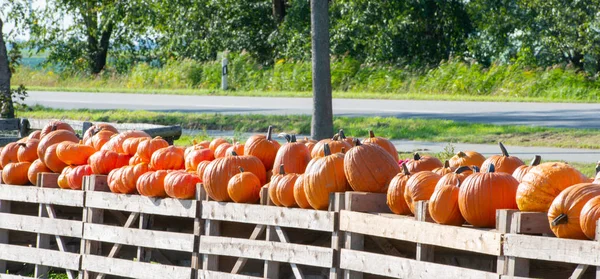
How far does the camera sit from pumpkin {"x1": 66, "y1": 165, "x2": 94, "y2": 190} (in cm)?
757

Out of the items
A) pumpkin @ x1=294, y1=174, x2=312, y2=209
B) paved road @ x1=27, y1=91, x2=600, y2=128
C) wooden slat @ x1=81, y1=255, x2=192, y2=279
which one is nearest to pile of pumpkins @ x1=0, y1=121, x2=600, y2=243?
pumpkin @ x1=294, y1=174, x2=312, y2=209

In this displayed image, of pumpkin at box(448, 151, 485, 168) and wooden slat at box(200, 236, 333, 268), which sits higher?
pumpkin at box(448, 151, 485, 168)

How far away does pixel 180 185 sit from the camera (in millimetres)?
6848

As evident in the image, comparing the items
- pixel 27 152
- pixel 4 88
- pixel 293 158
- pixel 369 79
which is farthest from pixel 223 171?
→ pixel 369 79

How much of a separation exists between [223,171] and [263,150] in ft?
2.17

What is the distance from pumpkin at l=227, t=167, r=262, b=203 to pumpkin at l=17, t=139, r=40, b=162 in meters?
2.54

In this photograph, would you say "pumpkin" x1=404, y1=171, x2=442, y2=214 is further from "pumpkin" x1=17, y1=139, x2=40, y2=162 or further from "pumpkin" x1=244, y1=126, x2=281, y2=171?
"pumpkin" x1=17, y1=139, x2=40, y2=162

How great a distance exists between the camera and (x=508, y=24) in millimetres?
29344

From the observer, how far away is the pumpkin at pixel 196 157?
292 inches

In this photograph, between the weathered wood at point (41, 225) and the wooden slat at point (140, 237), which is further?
the weathered wood at point (41, 225)

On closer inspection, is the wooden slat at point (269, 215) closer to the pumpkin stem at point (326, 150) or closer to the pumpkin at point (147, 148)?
the pumpkin stem at point (326, 150)

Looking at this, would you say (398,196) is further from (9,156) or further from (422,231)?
(9,156)

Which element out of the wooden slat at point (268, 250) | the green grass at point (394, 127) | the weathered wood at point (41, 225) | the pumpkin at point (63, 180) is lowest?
the weathered wood at point (41, 225)

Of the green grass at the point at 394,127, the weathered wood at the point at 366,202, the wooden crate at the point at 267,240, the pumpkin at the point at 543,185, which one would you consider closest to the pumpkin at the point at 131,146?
the wooden crate at the point at 267,240
